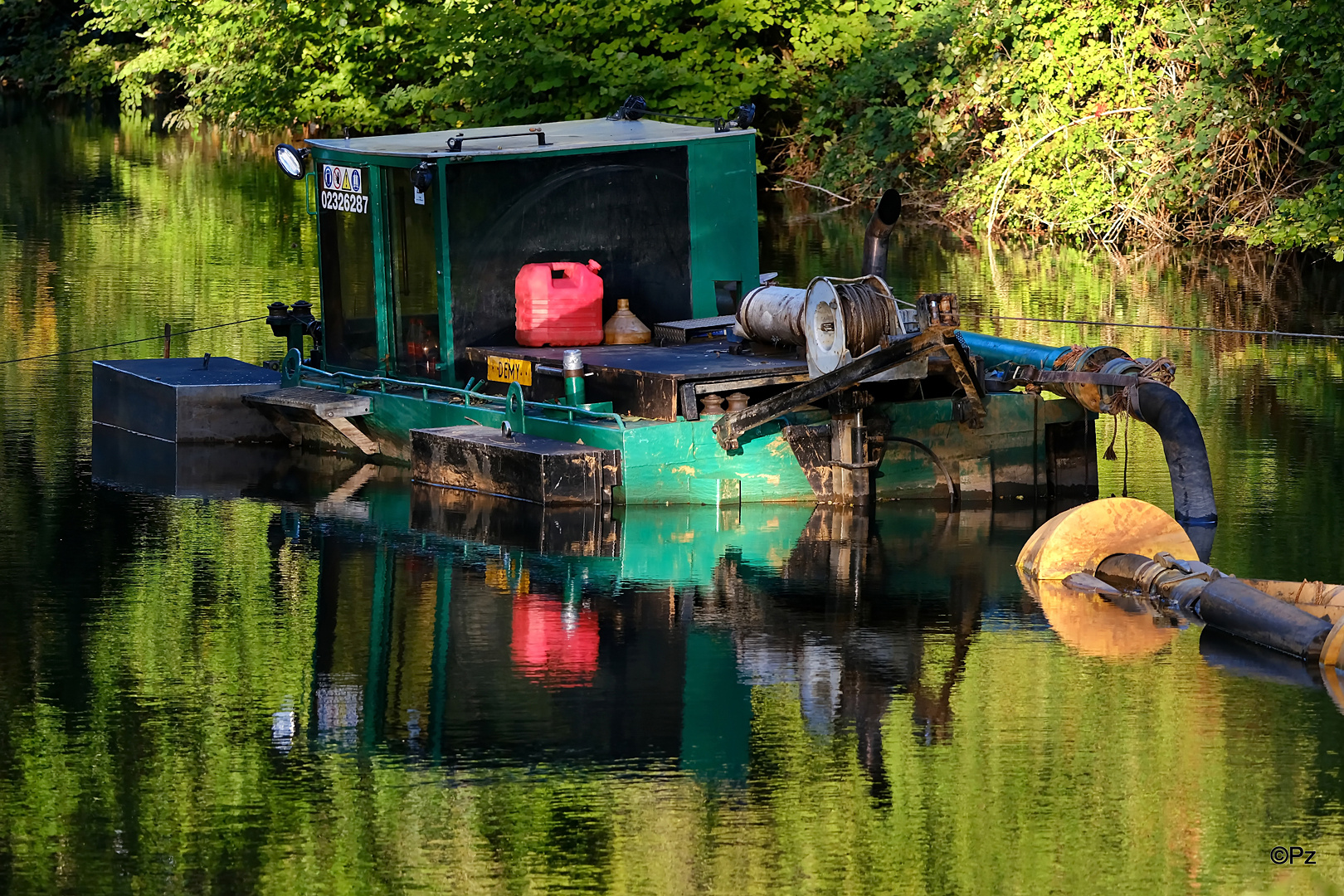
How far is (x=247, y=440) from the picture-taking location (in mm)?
16469

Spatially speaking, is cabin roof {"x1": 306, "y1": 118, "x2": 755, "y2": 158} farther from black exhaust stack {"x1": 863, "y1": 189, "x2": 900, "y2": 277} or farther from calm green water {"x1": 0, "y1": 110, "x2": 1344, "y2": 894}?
calm green water {"x1": 0, "y1": 110, "x2": 1344, "y2": 894}

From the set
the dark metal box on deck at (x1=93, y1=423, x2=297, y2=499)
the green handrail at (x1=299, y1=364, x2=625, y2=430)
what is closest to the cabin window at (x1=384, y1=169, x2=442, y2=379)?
the green handrail at (x1=299, y1=364, x2=625, y2=430)

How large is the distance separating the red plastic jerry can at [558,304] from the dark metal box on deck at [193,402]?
231 centimetres

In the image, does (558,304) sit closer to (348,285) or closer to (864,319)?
(348,285)

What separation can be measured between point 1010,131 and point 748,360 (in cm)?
1797

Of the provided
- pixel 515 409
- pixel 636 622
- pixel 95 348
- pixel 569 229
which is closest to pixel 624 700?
pixel 636 622

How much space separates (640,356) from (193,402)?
367cm

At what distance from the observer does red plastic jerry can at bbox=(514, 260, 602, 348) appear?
14.8 metres

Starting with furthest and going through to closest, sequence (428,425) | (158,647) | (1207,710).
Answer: (428,425) → (158,647) → (1207,710)

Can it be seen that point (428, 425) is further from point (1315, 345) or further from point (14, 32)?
point (14, 32)

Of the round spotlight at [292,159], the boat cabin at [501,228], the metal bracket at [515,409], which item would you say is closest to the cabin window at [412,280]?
the boat cabin at [501,228]

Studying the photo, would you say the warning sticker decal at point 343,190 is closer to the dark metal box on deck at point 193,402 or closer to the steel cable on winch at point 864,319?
the dark metal box on deck at point 193,402

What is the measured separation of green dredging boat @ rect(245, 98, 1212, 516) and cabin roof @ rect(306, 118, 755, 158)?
3 centimetres

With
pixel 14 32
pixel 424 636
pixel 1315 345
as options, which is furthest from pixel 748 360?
pixel 14 32
